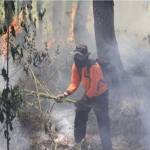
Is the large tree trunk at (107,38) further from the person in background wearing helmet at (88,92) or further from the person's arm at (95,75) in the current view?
the person's arm at (95,75)

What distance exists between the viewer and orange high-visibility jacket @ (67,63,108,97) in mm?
7816

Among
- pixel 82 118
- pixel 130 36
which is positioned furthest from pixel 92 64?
pixel 130 36

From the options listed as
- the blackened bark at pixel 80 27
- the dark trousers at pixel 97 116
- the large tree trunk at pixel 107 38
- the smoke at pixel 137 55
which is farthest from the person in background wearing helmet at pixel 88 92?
the blackened bark at pixel 80 27

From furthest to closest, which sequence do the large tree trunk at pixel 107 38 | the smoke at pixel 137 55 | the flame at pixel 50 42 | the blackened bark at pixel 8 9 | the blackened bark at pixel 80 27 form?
the blackened bark at pixel 80 27 < the flame at pixel 50 42 < the large tree trunk at pixel 107 38 < the smoke at pixel 137 55 < the blackened bark at pixel 8 9

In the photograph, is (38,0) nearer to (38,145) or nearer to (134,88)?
(134,88)

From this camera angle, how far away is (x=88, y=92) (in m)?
8.05

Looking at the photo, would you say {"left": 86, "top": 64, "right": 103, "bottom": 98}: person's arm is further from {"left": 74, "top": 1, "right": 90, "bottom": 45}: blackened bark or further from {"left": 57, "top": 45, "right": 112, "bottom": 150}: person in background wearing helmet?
{"left": 74, "top": 1, "right": 90, "bottom": 45}: blackened bark

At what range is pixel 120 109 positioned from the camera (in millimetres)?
9992

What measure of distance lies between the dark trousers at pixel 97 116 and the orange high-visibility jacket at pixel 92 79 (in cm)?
14

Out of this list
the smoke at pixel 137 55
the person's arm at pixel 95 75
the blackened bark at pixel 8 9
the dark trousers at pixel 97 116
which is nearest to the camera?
the blackened bark at pixel 8 9

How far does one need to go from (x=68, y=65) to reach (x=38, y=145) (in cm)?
417

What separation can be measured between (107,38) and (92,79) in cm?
339

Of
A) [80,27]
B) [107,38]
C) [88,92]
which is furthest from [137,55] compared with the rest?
[88,92]

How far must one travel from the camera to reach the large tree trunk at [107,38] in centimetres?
1072
